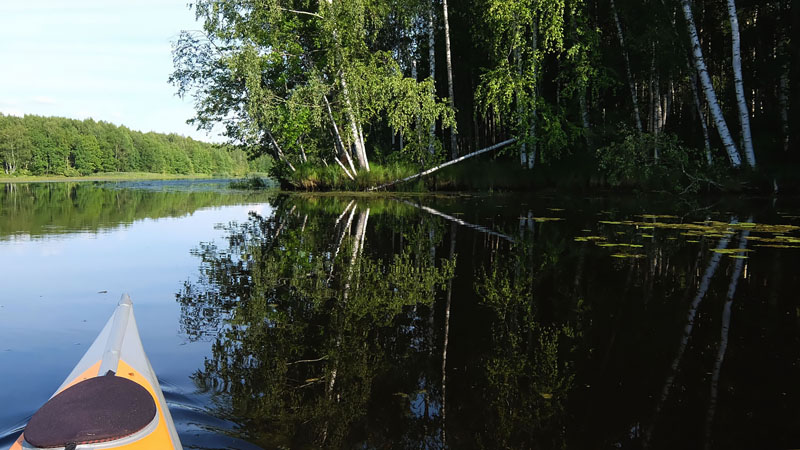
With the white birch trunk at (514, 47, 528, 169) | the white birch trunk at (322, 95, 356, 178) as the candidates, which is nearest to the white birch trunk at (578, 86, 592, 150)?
the white birch trunk at (514, 47, 528, 169)

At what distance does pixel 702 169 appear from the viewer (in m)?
18.1

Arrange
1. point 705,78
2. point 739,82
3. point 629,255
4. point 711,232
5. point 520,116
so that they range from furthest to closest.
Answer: point 520,116
point 705,78
point 739,82
point 711,232
point 629,255

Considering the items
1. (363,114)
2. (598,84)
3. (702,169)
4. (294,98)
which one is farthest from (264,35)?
(702,169)

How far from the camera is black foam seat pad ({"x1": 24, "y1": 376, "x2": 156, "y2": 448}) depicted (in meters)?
2.00

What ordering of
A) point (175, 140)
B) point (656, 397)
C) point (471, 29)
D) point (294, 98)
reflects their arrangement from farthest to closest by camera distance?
point (175, 140) → point (471, 29) → point (294, 98) → point (656, 397)

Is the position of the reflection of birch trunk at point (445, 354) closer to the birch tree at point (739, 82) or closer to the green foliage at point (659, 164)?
the green foliage at point (659, 164)

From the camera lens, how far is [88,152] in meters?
108

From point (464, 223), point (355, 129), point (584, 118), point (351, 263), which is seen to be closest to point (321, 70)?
point (355, 129)

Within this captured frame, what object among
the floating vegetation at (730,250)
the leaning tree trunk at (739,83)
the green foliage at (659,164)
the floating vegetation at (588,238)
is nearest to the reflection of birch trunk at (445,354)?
the floating vegetation at (588,238)

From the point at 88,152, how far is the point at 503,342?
4783 inches

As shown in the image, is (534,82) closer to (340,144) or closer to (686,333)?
(340,144)

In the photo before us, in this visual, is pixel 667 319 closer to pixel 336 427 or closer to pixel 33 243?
pixel 336 427

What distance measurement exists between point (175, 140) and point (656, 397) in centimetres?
17137

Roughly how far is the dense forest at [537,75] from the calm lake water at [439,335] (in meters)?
10.8
